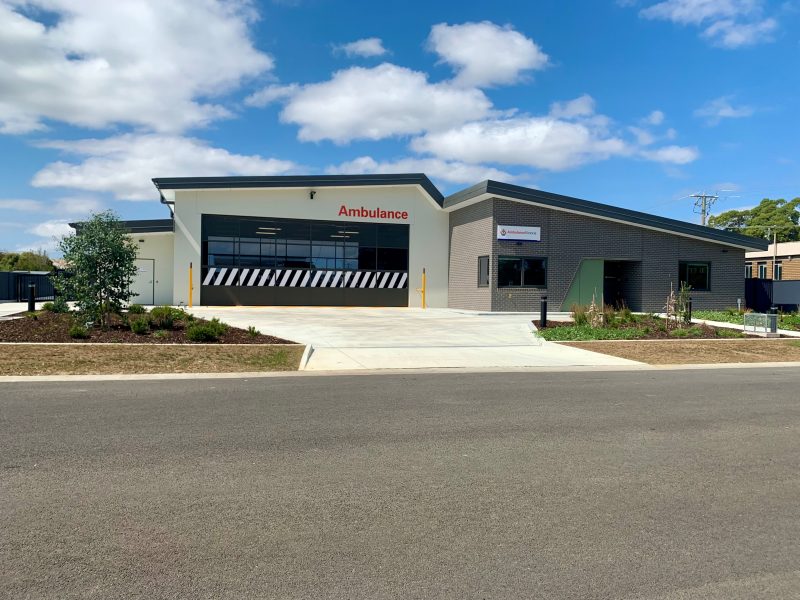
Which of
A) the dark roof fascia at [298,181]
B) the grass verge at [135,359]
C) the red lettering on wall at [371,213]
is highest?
the dark roof fascia at [298,181]

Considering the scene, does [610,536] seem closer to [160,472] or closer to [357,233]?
[160,472]

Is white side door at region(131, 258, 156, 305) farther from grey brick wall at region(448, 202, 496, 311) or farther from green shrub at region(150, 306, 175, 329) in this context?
green shrub at region(150, 306, 175, 329)

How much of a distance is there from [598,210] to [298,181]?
13.4 m

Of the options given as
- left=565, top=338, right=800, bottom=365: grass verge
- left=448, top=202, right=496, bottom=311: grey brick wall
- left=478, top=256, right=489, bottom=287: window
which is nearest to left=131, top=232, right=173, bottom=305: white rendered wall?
left=448, top=202, right=496, bottom=311: grey brick wall

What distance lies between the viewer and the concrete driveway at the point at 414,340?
12.7 metres

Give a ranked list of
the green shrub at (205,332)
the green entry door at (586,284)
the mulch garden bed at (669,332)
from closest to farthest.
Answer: the green shrub at (205,332) → the mulch garden bed at (669,332) → the green entry door at (586,284)

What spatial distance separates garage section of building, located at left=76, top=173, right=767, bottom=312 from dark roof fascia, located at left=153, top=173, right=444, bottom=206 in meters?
0.05

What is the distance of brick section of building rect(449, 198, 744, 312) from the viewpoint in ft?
84.7

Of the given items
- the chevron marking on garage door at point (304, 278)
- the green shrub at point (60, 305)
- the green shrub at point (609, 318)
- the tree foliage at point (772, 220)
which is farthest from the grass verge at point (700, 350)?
the tree foliage at point (772, 220)

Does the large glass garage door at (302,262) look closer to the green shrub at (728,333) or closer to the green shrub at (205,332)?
the green shrub at (205,332)

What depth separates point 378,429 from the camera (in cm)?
655

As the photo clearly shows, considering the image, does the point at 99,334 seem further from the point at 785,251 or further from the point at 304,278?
the point at 785,251

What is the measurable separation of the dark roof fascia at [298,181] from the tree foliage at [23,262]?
36.5 metres

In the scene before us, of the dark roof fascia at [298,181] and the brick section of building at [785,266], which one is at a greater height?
the dark roof fascia at [298,181]
